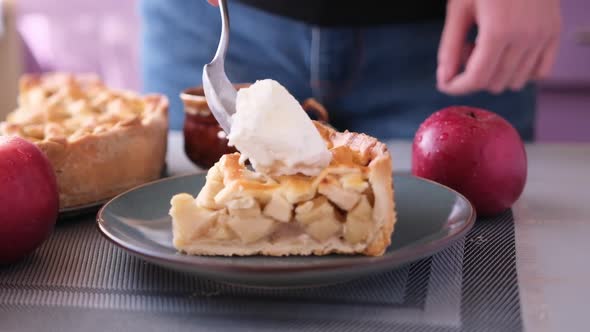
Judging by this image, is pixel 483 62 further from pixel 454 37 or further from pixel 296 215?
pixel 296 215

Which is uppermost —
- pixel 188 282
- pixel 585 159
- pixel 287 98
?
pixel 287 98

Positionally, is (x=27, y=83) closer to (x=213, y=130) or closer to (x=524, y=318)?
(x=213, y=130)

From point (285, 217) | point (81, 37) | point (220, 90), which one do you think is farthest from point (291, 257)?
point (81, 37)

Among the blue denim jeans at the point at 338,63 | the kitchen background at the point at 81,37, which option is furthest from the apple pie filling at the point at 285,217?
the kitchen background at the point at 81,37

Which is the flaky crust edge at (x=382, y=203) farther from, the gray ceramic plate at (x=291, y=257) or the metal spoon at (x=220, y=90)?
the metal spoon at (x=220, y=90)

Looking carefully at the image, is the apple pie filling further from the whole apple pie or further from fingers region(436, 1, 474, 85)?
fingers region(436, 1, 474, 85)

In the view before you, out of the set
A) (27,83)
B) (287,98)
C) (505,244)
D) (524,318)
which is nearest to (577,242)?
(505,244)

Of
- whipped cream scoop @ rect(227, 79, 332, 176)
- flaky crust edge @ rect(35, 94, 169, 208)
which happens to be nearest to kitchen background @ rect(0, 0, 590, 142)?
flaky crust edge @ rect(35, 94, 169, 208)
